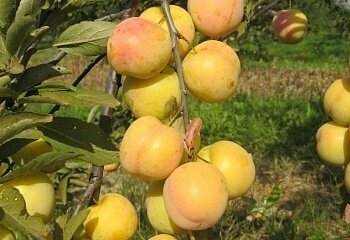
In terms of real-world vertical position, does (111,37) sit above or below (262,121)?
above

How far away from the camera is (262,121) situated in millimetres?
4434

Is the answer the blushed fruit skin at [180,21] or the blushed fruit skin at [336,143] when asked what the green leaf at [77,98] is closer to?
the blushed fruit skin at [180,21]

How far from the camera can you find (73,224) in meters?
0.76

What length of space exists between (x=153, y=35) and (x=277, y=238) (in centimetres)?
179

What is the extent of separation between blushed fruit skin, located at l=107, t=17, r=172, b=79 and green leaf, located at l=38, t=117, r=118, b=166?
0.11 metres

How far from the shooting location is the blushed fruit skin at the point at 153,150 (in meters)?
0.69

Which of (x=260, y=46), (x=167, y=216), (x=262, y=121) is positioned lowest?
(x=260, y=46)

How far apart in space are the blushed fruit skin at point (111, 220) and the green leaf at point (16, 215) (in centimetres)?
13

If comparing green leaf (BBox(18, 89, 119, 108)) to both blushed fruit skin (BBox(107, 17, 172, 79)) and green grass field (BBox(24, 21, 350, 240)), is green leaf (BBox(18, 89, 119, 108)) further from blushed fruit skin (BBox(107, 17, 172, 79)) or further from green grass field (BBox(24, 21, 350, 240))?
green grass field (BBox(24, 21, 350, 240))

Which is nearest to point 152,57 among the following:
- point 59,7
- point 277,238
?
point 59,7

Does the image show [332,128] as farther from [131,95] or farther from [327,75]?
[327,75]

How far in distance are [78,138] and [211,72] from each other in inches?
7.8

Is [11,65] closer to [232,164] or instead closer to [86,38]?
[86,38]

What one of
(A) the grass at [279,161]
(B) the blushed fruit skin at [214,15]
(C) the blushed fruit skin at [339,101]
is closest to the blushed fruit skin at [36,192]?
(B) the blushed fruit skin at [214,15]
